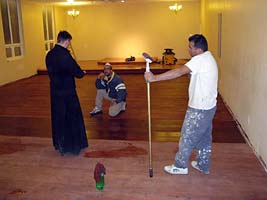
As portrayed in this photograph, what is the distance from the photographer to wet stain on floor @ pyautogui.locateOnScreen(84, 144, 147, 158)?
345cm

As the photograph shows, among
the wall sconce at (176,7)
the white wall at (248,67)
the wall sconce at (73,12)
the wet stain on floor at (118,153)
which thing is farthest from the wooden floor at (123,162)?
the wall sconce at (73,12)

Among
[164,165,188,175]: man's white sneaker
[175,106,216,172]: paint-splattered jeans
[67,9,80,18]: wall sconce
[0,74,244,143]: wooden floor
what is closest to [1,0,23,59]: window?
[0,74,244,143]: wooden floor

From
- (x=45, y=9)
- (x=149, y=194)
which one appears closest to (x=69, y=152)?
(x=149, y=194)

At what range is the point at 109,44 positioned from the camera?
13008mm

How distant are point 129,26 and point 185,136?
10548mm

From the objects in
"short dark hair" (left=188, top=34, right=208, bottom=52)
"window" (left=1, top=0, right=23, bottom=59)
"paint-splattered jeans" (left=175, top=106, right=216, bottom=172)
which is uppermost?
"window" (left=1, top=0, right=23, bottom=59)

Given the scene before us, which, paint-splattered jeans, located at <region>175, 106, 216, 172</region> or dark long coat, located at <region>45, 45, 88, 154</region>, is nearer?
paint-splattered jeans, located at <region>175, 106, 216, 172</region>

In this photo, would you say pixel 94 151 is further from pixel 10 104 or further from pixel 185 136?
pixel 10 104

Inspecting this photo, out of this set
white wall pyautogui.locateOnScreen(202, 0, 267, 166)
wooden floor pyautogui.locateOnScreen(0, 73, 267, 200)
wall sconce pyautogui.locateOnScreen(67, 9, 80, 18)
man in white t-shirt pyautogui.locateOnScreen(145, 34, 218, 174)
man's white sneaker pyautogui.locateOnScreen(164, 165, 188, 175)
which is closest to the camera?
man in white t-shirt pyautogui.locateOnScreen(145, 34, 218, 174)

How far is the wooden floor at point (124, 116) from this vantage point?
13.9 ft

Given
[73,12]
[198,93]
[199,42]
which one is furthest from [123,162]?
[73,12]

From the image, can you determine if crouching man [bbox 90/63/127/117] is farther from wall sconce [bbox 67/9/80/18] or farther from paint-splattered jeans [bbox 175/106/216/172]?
wall sconce [bbox 67/9/80/18]

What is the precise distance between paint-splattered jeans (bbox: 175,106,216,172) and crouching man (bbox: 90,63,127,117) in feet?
8.03

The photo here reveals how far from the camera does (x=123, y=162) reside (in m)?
3.26
